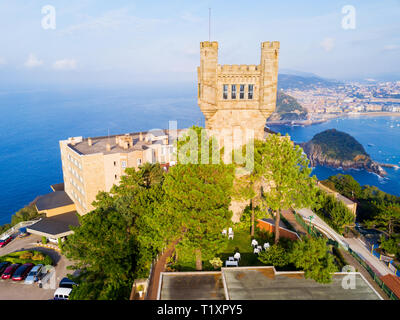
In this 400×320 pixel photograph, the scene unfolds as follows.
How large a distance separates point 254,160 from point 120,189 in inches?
809

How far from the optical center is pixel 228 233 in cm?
3725

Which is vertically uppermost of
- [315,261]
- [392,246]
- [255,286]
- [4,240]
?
[315,261]

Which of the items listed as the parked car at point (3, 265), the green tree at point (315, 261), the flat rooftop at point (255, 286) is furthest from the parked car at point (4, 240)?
the green tree at point (315, 261)

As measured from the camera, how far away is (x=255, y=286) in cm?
2462

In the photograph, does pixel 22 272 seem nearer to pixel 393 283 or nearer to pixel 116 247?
pixel 116 247

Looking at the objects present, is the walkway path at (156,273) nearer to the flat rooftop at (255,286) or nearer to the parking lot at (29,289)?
the flat rooftop at (255,286)

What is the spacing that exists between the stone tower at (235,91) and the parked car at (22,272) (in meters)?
40.1

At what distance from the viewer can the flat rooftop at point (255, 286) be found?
23281 millimetres

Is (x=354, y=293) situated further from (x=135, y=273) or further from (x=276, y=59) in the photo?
(x=276, y=59)

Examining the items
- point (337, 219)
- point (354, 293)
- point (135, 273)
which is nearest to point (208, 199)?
point (135, 273)

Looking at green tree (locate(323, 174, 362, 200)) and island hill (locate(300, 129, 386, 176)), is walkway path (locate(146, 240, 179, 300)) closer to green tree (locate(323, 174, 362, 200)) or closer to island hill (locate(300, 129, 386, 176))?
green tree (locate(323, 174, 362, 200))

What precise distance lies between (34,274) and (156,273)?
27834 millimetres

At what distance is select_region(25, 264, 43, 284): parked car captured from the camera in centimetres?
4412

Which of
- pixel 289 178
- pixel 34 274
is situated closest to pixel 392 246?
pixel 289 178
